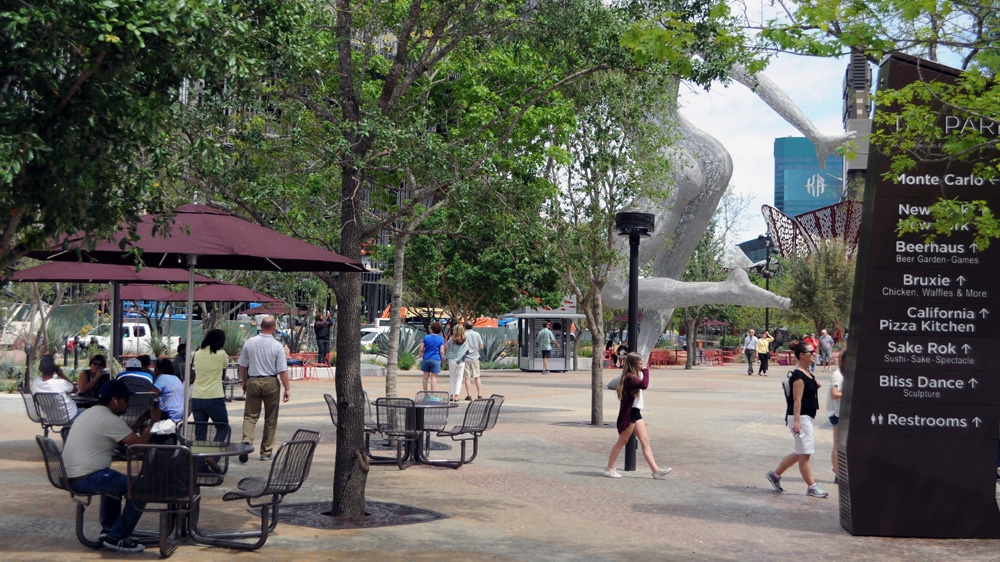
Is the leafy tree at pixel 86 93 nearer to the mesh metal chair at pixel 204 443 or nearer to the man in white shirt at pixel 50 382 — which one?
the mesh metal chair at pixel 204 443

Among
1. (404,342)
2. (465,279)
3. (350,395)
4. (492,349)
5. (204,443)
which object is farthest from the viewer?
(465,279)

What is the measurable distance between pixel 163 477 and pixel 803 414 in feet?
21.9

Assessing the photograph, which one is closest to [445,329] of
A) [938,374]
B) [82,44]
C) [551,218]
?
[551,218]

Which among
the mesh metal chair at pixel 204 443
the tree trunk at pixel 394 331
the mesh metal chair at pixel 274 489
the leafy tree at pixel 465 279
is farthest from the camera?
the leafy tree at pixel 465 279

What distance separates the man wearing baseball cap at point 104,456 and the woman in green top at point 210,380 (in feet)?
13.1

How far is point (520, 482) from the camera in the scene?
11273 mm

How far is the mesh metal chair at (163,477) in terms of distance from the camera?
711 cm

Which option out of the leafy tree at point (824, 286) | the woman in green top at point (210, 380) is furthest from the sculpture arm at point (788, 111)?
the leafy tree at point (824, 286)

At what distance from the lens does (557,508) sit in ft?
31.9

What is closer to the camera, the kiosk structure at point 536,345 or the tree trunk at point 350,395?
the tree trunk at point 350,395

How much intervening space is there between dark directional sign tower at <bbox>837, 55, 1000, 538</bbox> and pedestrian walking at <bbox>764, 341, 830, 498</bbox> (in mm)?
1602

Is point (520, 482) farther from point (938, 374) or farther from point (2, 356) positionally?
point (2, 356)

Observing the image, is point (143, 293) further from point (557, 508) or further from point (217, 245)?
point (557, 508)

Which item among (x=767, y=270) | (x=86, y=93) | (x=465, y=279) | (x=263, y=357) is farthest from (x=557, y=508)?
(x=767, y=270)
